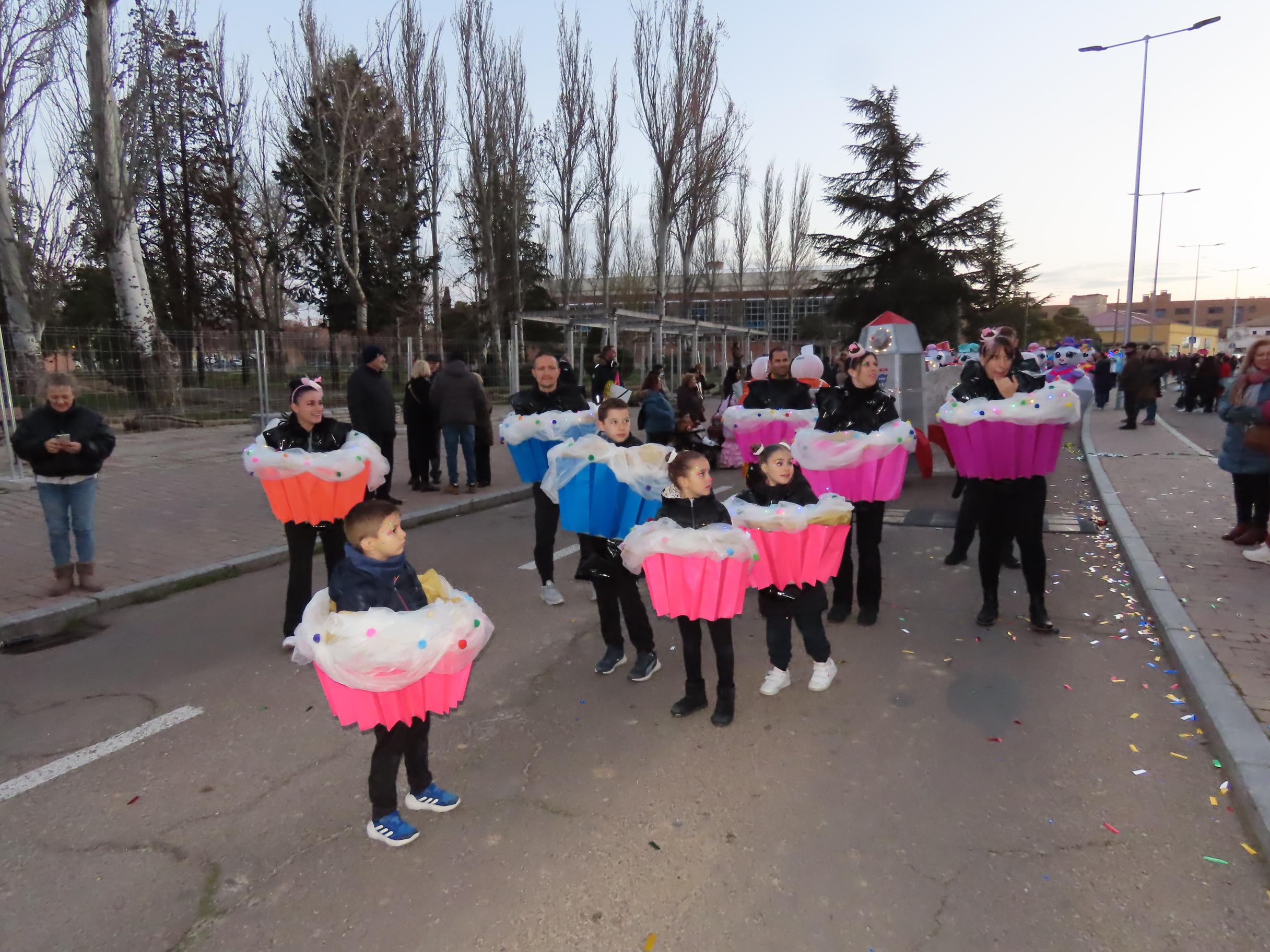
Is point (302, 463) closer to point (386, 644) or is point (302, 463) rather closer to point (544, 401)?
point (544, 401)

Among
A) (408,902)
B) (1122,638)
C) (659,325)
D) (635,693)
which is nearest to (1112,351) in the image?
(659,325)

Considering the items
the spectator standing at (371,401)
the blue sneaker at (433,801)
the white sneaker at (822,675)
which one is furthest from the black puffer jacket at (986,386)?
the spectator standing at (371,401)

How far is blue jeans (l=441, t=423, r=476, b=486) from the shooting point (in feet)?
33.0

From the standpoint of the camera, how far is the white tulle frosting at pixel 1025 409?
4.62 meters

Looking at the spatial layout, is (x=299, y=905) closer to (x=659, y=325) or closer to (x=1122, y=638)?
(x=1122, y=638)

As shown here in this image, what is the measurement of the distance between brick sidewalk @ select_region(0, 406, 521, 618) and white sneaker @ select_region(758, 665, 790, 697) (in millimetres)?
5043

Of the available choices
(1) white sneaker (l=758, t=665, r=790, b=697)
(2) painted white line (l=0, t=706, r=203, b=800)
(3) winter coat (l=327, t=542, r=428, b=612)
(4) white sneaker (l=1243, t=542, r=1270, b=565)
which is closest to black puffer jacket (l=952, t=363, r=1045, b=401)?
(1) white sneaker (l=758, t=665, r=790, b=697)

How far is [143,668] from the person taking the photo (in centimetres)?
477

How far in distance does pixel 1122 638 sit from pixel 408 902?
4.48 meters

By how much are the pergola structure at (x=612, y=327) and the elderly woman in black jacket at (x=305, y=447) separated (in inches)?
518

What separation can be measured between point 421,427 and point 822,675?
7.24 metres

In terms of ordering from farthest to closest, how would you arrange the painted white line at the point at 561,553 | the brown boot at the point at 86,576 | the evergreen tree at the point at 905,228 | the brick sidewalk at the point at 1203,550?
A: the evergreen tree at the point at 905,228, the painted white line at the point at 561,553, the brown boot at the point at 86,576, the brick sidewalk at the point at 1203,550

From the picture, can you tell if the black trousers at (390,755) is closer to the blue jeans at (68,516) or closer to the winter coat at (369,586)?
the winter coat at (369,586)

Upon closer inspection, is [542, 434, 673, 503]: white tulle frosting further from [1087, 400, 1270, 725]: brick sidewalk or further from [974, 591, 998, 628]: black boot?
[1087, 400, 1270, 725]: brick sidewalk
